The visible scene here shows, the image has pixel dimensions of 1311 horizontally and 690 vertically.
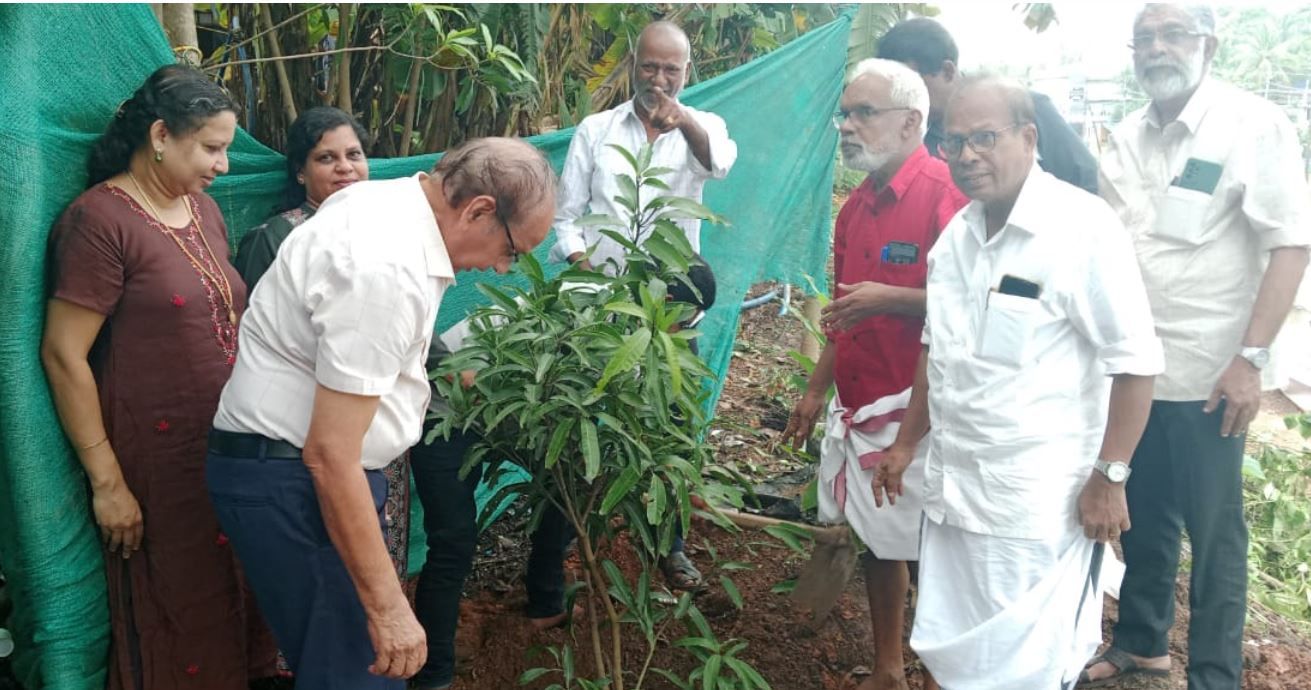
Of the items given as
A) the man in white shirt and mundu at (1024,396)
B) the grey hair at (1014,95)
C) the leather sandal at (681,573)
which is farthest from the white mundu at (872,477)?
the grey hair at (1014,95)

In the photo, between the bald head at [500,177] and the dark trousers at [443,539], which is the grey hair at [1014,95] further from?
the dark trousers at [443,539]

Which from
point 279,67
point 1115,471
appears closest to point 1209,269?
point 1115,471

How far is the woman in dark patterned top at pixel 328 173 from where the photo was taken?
232 centimetres

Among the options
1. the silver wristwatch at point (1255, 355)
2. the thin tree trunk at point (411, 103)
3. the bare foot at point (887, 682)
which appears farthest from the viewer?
the thin tree trunk at point (411, 103)

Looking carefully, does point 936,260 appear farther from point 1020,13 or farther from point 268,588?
point 1020,13

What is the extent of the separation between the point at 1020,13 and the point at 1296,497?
2300 mm

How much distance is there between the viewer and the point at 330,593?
1658 mm

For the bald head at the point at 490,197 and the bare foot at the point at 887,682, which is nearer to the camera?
the bald head at the point at 490,197

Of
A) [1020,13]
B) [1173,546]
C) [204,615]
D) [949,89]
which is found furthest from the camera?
[1020,13]

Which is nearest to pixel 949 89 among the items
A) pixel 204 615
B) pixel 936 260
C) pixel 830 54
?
pixel 936 260

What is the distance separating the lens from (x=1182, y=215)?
2.38 metres

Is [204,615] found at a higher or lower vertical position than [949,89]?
lower

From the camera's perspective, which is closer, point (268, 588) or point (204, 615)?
point (268, 588)

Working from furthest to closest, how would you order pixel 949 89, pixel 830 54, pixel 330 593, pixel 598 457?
pixel 830 54 → pixel 949 89 → pixel 598 457 → pixel 330 593
